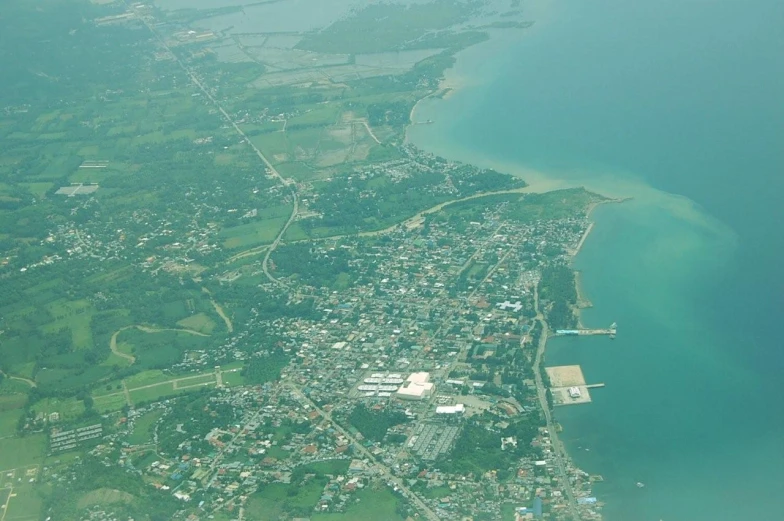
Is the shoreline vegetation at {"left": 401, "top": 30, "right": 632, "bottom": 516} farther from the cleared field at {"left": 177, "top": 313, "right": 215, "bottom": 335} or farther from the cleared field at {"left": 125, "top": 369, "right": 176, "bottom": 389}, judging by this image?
the cleared field at {"left": 125, "top": 369, "right": 176, "bottom": 389}

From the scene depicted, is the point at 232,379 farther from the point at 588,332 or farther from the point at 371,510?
the point at 588,332

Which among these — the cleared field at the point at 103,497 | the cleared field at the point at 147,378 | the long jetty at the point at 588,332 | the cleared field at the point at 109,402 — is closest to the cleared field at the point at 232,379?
the cleared field at the point at 147,378

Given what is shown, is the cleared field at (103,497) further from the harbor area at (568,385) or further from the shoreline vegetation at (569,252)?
the harbor area at (568,385)

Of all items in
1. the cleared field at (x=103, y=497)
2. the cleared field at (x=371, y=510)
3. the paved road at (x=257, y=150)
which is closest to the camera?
the cleared field at (x=371, y=510)

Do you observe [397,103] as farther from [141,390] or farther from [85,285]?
[141,390]

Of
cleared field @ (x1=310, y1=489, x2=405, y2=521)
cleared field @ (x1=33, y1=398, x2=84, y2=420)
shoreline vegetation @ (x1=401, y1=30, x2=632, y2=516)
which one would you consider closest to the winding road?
cleared field @ (x1=33, y1=398, x2=84, y2=420)

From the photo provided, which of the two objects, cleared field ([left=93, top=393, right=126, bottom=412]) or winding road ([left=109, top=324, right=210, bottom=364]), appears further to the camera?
winding road ([left=109, top=324, right=210, bottom=364])

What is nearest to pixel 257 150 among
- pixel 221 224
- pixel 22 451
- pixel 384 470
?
pixel 221 224
